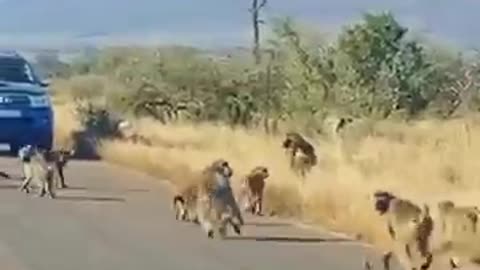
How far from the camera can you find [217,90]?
42.4m

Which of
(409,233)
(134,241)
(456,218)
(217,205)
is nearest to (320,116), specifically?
(217,205)

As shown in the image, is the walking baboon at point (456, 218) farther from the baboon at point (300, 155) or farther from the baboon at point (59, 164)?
the baboon at point (59, 164)

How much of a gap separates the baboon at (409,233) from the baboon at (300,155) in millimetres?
7973

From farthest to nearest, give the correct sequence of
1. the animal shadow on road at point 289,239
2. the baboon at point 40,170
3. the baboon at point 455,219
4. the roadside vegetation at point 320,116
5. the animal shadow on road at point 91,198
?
the roadside vegetation at point 320,116, the baboon at point 40,170, the animal shadow on road at point 91,198, the animal shadow on road at point 289,239, the baboon at point 455,219

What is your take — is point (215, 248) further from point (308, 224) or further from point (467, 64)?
point (467, 64)

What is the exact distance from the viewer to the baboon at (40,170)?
2170 centimetres

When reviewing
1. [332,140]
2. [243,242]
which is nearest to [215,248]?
[243,242]

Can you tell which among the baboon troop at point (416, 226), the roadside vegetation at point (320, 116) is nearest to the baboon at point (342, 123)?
the roadside vegetation at point (320, 116)

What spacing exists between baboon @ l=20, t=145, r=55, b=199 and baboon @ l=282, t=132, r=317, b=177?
375 centimetres

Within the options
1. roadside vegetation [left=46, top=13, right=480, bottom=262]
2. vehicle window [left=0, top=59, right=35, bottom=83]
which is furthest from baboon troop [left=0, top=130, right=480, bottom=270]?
vehicle window [left=0, top=59, right=35, bottom=83]

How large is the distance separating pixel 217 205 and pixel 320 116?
20114 mm

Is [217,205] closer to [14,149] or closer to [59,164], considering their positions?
[59,164]

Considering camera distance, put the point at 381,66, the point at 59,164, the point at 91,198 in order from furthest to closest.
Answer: the point at 381,66 < the point at 59,164 < the point at 91,198

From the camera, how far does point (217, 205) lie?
1703 centimetres
